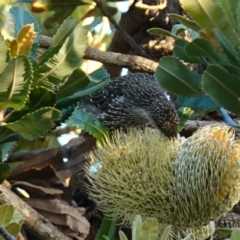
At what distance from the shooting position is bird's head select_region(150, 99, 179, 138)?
1603mm

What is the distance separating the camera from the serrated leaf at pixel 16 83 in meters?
0.99

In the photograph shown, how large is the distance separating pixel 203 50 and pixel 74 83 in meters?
0.30

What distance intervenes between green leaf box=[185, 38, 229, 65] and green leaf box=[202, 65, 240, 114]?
0.28 feet

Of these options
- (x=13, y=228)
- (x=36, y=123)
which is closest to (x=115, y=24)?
(x=36, y=123)

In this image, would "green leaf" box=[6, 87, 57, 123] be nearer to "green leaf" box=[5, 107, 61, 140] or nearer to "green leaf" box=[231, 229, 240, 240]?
"green leaf" box=[5, 107, 61, 140]

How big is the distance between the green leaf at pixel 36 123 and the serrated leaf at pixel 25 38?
16cm

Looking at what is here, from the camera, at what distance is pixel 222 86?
1.16 meters

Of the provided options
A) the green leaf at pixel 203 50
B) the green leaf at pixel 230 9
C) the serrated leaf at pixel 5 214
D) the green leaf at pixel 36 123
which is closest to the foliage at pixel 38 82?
the green leaf at pixel 36 123

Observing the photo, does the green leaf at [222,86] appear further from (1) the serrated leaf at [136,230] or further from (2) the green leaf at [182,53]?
(1) the serrated leaf at [136,230]

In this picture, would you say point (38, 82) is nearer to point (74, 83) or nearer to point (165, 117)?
point (74, 83)

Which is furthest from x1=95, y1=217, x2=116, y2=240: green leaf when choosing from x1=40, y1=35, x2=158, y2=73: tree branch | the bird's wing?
the bird's wing

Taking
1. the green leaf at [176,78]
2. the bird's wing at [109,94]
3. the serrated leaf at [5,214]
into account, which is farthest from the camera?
the bird's wing at [109,94]

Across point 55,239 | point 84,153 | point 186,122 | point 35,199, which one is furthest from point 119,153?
point 84,153

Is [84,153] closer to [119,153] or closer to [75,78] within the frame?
[119,153]
